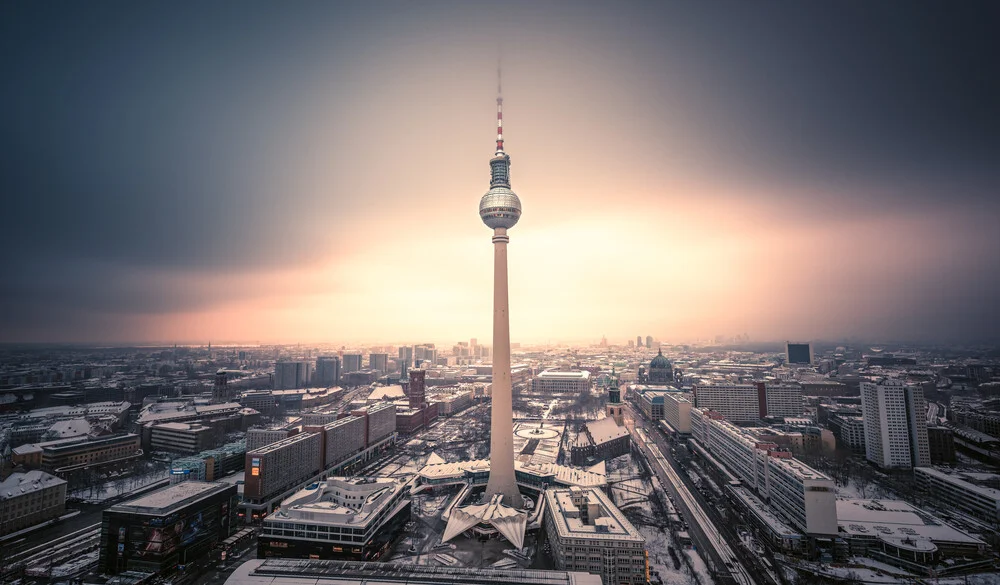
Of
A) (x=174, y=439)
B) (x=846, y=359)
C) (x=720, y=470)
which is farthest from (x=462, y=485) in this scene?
(x=846, y=359)

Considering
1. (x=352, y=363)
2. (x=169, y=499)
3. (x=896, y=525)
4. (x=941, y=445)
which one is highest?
(x=352, y=363)

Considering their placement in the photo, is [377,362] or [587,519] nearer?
[587,519]

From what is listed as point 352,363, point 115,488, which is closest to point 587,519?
point 115,488

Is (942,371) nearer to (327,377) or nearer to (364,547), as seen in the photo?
(364,547)

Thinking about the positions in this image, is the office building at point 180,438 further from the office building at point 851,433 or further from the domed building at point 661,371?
the domed building at point 661,371

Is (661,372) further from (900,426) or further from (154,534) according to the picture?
(154,534)

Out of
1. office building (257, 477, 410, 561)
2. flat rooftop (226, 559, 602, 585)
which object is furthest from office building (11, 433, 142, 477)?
flat rooftop (226, 559, 602, 585)
